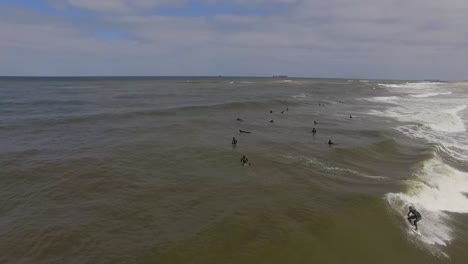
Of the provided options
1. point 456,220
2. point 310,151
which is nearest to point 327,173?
point 310,151

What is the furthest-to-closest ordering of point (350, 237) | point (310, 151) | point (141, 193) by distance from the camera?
point (310, 151)
point (141, 193)
point (350, 237)

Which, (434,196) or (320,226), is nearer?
(320,226)

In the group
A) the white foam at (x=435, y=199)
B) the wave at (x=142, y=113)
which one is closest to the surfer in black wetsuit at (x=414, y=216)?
the white foam at (x=435, y=199)

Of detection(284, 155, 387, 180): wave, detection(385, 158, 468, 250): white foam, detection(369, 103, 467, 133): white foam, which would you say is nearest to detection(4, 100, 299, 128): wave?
detection(369, 103, 467, 133): white foam

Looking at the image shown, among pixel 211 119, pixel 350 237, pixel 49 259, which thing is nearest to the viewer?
pixel 49 259

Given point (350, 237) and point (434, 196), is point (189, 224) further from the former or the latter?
point (434, 196)

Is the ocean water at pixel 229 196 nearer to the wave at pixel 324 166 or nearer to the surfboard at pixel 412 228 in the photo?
the wave at pixel 324 166
